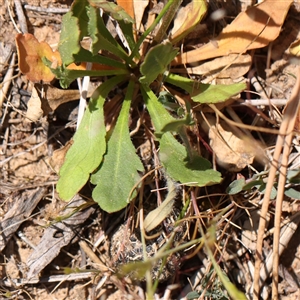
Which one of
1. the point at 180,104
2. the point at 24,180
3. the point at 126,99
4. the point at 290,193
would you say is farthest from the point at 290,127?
the point at 24,180

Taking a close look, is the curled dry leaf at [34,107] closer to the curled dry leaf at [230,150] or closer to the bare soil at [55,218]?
the bare soil at [55,218]

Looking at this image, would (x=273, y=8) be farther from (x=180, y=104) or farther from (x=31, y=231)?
(x=31, y=231)

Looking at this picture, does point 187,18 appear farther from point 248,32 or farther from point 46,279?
point 46,279

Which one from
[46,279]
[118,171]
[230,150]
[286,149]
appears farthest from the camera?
[46,279]

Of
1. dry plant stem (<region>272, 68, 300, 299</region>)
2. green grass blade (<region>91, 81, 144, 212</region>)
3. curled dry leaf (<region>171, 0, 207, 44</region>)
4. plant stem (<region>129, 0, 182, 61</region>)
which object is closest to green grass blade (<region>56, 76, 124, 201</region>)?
green grass blade (<region>91, 81, 144, 212</region>)

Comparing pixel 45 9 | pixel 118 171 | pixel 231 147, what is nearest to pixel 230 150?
pixel 231 147

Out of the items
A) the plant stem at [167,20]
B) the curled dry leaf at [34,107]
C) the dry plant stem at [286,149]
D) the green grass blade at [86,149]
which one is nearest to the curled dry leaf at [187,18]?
the plant stem at [167,20]
